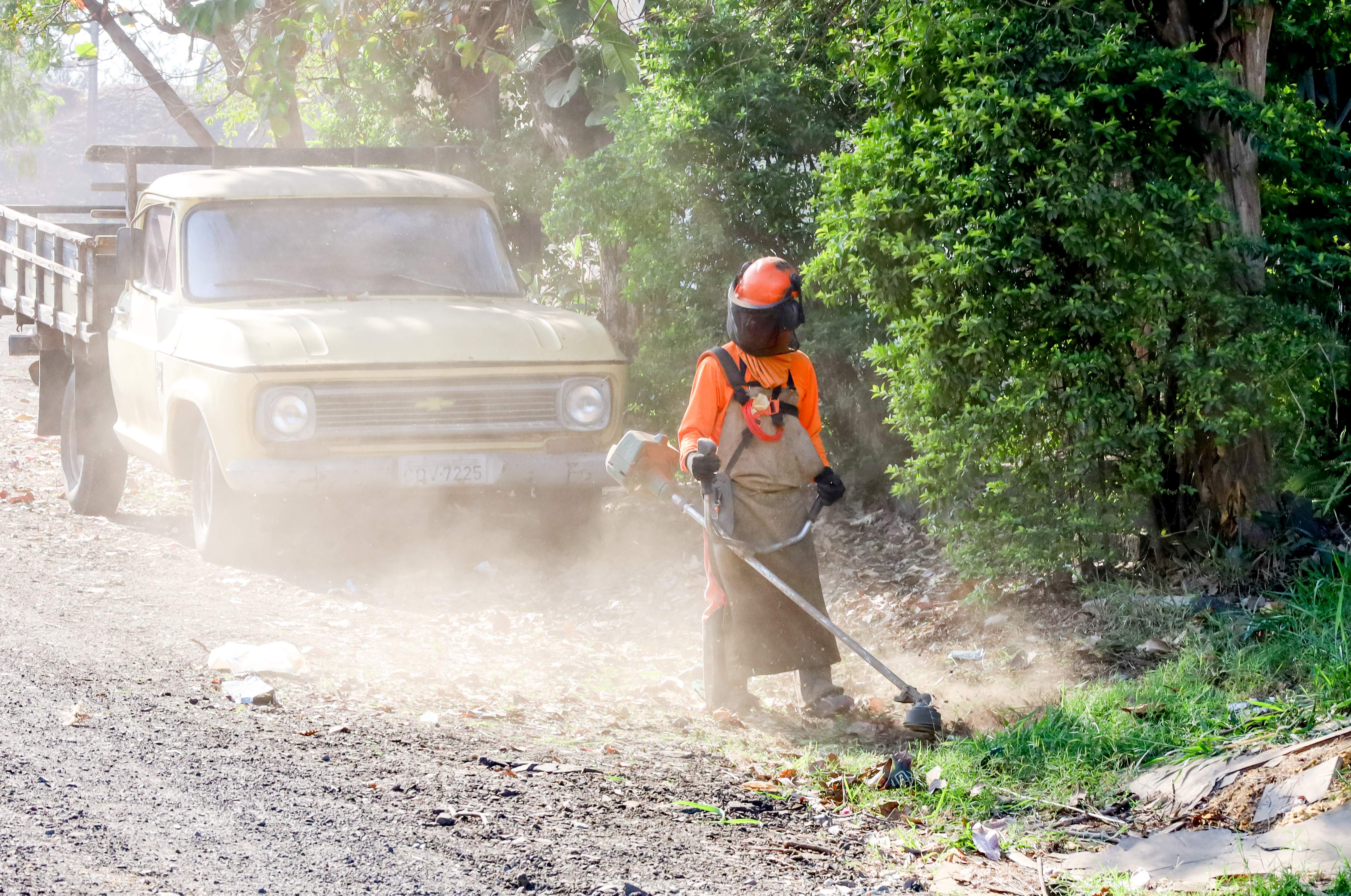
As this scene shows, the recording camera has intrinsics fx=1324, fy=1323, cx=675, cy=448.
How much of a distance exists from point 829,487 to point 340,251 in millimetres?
4073

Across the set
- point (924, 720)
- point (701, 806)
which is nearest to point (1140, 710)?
point (924, 720)

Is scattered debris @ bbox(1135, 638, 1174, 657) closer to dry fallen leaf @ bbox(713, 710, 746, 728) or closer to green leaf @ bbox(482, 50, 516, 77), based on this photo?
dry fallen leaf @ bbox(713, 710, 746, 728)

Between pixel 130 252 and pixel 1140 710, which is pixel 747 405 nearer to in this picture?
pixel 1140 710

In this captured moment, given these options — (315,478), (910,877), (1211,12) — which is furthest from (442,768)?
(1211,12)

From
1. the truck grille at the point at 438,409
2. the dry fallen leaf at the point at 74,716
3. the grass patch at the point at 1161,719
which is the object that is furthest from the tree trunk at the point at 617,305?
the dry fallen leaf at the point at 74,716

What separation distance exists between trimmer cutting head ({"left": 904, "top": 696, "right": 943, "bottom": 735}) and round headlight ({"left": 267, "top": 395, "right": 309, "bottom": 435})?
3.78 metres

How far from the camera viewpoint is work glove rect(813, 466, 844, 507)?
5312 mm

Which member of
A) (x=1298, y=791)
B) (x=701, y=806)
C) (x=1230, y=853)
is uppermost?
(x=1298, y=791)

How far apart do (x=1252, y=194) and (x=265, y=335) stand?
4.88 m

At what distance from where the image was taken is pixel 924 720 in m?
4.80

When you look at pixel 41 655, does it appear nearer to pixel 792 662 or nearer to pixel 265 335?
pixel 265 335

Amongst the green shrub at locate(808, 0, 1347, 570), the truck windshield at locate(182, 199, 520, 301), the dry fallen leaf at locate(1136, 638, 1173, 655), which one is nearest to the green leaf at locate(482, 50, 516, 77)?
the truck windshield at locate(182, 199, 520, 301)

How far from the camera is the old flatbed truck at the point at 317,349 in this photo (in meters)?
7.08

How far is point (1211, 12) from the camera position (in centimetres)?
573
